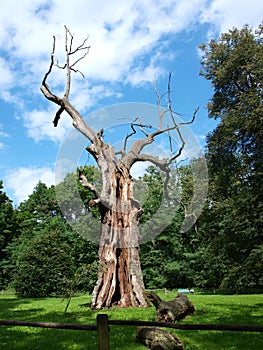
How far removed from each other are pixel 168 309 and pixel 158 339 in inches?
140

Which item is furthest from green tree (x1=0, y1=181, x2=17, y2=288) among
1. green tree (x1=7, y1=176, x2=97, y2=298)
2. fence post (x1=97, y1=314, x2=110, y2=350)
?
fence post (x1=97, y1=314, x2=110, y2=350)

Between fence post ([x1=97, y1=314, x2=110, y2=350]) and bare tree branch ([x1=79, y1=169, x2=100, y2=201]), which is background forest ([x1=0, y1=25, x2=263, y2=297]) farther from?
fence post ([x1=97, y1=314, x2=110, y2=350])

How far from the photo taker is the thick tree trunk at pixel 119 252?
596 inches

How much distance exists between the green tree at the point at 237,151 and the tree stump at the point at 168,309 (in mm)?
8904

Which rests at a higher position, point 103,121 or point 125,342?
point 103,121

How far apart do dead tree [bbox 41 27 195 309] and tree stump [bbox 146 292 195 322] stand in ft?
10.4

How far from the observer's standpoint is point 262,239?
72.6 ft

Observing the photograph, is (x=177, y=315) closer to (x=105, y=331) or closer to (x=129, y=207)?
(x=129, y=207)

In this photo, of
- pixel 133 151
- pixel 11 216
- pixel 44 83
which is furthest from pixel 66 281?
pixel 11 216

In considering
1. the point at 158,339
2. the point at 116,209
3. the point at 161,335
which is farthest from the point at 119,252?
the point at 158,339

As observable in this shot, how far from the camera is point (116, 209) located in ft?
53.9

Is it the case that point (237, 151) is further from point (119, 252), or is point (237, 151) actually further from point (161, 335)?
point (161, 335)

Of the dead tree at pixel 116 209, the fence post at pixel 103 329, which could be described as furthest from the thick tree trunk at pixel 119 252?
the fence post at pixel 103 329

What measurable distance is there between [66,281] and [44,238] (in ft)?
61.7
